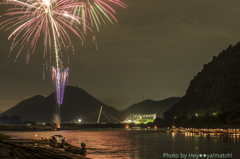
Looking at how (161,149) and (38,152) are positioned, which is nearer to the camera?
(38,152)

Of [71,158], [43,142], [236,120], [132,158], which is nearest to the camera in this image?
[71,158]

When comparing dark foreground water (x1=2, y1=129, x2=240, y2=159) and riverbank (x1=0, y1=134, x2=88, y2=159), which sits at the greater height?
riverbank (x1=0, y1=134, x2=88, y2=159)

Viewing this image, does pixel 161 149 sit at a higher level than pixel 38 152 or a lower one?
lower

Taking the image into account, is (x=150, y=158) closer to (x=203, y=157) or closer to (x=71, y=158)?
(x=203, y=157)

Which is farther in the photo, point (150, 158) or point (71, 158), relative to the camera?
point (150, 158)

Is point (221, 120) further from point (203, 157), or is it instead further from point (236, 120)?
point (203, 157)

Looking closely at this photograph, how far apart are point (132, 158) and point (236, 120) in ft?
476

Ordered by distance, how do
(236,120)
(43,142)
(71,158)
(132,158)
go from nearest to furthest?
(71,158) < (132,158) < (43,142) < (236,120)

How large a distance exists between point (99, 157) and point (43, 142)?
62.9ft

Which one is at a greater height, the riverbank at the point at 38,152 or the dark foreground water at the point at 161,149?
the riverbank at the point at 38,152

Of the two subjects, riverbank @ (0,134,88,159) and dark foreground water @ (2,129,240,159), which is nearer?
riverbank @ (0,134,88,159)

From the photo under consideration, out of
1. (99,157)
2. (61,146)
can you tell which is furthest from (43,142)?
(99,157)

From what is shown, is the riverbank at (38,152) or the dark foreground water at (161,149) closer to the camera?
the riverbank at (38,152)

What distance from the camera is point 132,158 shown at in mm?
49062
